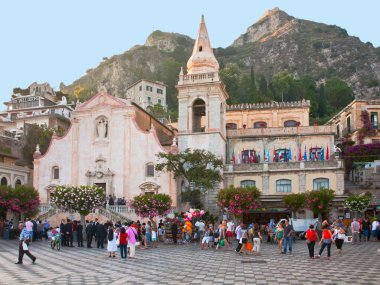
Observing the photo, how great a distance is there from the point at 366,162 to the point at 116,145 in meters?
28.7

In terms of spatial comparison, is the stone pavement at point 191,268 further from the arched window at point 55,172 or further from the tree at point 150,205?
the arched window at point 55,172

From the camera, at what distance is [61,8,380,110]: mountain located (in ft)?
464

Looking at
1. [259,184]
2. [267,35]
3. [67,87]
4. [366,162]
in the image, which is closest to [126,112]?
[259,184]

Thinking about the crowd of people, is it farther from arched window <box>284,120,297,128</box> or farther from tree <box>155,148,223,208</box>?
arched window <box>284,120,297,128</box>

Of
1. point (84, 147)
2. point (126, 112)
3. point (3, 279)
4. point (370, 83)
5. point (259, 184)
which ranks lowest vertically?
point (3, 279)

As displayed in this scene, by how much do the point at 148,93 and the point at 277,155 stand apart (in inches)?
2777

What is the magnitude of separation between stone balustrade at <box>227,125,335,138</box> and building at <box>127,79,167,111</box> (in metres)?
64.5

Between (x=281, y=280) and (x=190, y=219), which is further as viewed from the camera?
(x=190, y=219)

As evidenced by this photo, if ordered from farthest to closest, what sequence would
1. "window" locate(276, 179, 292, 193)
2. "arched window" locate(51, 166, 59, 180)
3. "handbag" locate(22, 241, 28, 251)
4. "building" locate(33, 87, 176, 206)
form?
"arched window" locate(51, 166, 59, 180) < "window" locate(276, 179, 292, 193) < "building" locate(33, 87, 176, 206) < "handbag" locate(22, 241, 28, 251)

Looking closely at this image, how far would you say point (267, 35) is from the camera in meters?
194

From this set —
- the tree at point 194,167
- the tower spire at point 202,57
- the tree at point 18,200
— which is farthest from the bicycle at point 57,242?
the tower spire at point 202,57

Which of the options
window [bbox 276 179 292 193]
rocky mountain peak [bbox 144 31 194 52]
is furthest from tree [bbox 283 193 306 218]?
rocky mountain peak [bbox 144 31 194 52]

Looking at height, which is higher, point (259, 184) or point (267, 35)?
point (267, 35)

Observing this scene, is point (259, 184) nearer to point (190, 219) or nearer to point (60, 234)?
point (190, 219)
